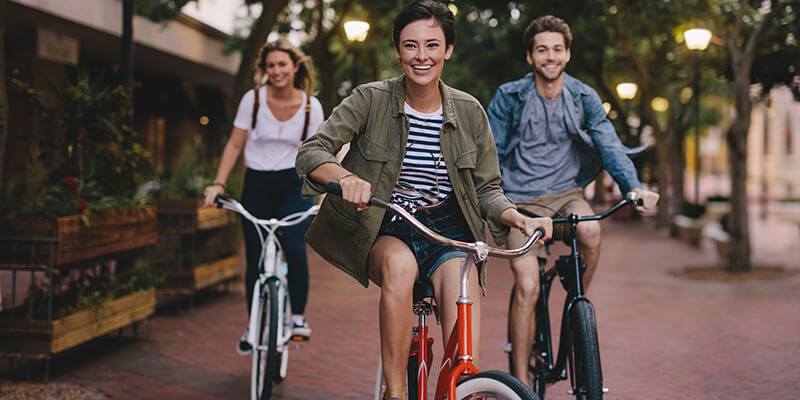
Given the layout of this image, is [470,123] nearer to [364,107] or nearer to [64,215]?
Result: [364,107]

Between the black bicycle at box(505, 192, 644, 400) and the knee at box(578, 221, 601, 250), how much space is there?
0.12 metres

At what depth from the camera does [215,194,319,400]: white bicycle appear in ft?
14.9

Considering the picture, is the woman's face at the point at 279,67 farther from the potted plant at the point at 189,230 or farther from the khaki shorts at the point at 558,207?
the potted plant at the point at 189,230

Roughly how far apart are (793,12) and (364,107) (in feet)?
32.4

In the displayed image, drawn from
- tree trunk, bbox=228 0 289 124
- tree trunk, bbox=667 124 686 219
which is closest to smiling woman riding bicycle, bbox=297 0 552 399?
tree trunk, bbox=228 0 289 124

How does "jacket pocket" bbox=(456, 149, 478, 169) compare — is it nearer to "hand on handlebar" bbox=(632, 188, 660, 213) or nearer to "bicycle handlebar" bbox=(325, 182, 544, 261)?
"bicycle handlebar" bbox=(325, 182, 544, 261)

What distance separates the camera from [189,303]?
8570mm

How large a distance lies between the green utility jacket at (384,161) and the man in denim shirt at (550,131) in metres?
1.22

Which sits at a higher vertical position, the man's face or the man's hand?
A: the man's face

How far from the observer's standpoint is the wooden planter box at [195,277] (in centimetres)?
816

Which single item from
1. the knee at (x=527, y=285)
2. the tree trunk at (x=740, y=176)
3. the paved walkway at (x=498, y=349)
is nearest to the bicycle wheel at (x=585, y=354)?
the knee at (x=527, y=285)

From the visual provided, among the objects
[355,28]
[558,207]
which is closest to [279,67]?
[558,207]

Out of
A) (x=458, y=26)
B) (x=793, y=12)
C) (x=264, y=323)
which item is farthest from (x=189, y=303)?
(x=458, y=26)

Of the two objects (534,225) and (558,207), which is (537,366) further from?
(534,225)
